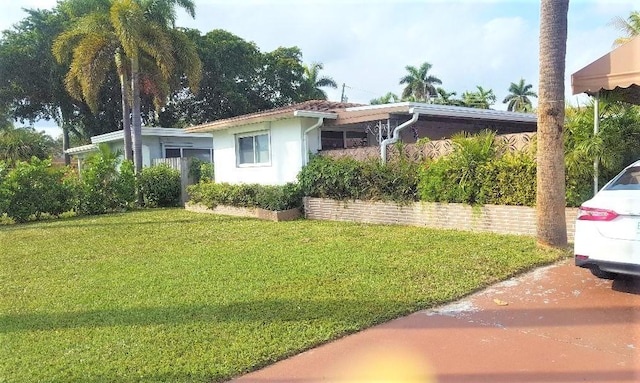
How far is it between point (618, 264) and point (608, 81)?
3.75m

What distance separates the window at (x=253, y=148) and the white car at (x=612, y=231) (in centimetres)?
1027

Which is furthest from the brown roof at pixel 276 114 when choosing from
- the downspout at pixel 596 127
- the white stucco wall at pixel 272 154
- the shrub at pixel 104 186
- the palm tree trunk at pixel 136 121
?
the downspout at pixel 596 127

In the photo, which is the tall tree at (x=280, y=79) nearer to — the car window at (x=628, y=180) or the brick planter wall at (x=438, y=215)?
the brick planter wall at (x=438, y=215)

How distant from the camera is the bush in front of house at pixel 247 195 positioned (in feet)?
42.4

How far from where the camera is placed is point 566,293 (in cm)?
523

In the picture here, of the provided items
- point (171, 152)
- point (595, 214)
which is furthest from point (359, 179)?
point (171, 152)

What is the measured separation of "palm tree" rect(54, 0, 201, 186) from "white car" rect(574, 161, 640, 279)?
50.8ft

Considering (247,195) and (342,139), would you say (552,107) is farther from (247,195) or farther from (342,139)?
(247,195)

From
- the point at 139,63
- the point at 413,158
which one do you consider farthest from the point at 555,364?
the point at 139,63

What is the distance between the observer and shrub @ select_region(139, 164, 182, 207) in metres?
17.7

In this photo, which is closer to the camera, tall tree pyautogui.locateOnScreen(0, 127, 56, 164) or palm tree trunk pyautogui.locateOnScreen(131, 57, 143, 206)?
palm tree trunk pyautogui.locateOnScreen(131, 57, 143, 206)

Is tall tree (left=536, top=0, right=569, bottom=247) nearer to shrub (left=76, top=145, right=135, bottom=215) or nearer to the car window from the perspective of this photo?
the car window

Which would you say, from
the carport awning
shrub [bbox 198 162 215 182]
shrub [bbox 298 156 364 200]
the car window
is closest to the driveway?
the car window

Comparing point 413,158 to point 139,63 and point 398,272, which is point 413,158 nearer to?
point 398,272
